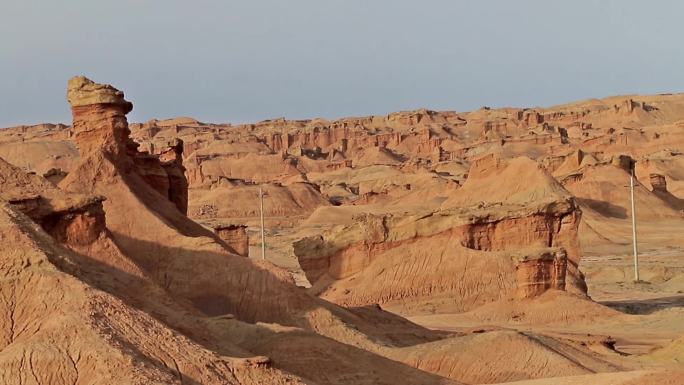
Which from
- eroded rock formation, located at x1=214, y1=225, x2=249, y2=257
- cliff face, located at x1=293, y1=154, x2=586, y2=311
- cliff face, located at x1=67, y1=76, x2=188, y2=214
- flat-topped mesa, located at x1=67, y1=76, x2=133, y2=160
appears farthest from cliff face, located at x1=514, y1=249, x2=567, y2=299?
flat-topped mesa, located at x1=67, y1=76, x2=133, y2=160

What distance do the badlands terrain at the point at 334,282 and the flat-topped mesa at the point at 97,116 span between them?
4 centimetres

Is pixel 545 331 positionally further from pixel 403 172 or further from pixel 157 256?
pixel 403 172

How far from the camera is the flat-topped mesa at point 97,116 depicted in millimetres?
25594

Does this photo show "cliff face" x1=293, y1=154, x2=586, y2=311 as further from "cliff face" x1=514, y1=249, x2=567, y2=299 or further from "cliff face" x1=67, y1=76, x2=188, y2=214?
"cliff face" x1=67, y1=76, x2=188, y2=214

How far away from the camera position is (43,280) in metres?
13.8

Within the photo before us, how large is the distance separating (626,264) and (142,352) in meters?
42.7

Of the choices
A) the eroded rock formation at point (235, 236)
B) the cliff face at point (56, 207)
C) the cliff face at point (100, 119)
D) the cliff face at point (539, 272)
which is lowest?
the cliff face at point (539, 272)

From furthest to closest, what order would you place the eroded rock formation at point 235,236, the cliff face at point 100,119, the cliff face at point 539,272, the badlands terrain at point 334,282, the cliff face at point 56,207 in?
the eroded rock formation at point 235,236 → the cliff face at point 539,272 → the cliff face at point 100,119 → the cliff face at point 56,207 → the badlands terrain at point 334,282

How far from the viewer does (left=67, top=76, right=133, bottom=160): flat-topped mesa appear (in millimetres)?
25594

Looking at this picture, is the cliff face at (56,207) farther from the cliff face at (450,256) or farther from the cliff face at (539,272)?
the cliff face at (539,272)

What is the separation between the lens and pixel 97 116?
1013 inches

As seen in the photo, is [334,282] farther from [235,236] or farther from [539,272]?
[539,272]

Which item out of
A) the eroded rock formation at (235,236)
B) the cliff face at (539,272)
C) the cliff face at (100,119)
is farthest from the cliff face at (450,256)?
the cliff face at (100,119)

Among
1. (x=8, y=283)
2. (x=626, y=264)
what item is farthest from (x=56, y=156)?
(x=8, y=283)
